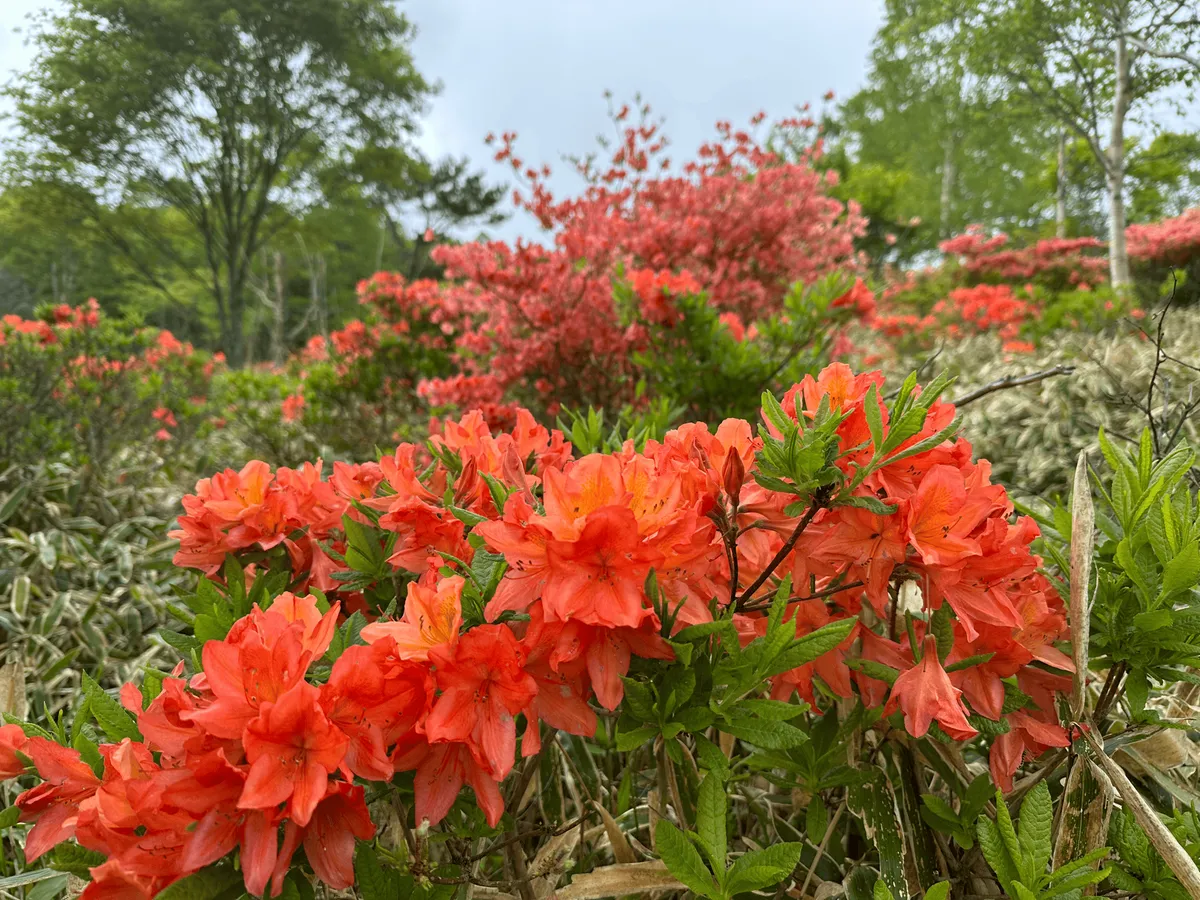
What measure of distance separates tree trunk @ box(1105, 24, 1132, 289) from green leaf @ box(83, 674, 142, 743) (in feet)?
33.6

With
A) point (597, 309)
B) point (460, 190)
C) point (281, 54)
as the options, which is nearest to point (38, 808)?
point (597, 309)

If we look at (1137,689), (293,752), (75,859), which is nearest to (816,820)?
(1137,689)

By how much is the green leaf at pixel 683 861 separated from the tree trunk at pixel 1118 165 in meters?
9.90

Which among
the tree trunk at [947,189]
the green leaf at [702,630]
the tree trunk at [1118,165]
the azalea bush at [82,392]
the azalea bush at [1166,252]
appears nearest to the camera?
the green leaf at [702,630]

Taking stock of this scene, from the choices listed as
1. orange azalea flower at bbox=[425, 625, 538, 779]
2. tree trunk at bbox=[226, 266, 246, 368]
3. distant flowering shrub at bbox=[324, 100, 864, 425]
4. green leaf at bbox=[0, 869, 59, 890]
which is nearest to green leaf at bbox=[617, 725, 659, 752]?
orange azalea flower at bbox=[425, 625, 538, 779]

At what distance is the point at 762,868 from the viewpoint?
0.69 meters

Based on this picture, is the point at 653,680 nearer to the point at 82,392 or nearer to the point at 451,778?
the point at 451,778

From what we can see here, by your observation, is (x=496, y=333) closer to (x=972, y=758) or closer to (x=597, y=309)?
(x=597, y=309)

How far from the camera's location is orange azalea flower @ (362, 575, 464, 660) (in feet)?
2.13

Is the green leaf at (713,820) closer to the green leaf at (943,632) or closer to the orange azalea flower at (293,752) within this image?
the green leaf at (943,632)

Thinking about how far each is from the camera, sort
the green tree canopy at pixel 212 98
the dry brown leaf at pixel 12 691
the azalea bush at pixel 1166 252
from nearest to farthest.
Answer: the dry brown leaf at pixel 12 691 < the azalea bush at pixel 1166 252 < the green tree canopy at pixel 212 98

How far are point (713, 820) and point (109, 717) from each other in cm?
67

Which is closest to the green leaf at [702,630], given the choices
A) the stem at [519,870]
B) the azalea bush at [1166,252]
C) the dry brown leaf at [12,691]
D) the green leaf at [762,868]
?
the green leaf at [762,868]

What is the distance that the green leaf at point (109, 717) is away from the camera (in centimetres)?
75
